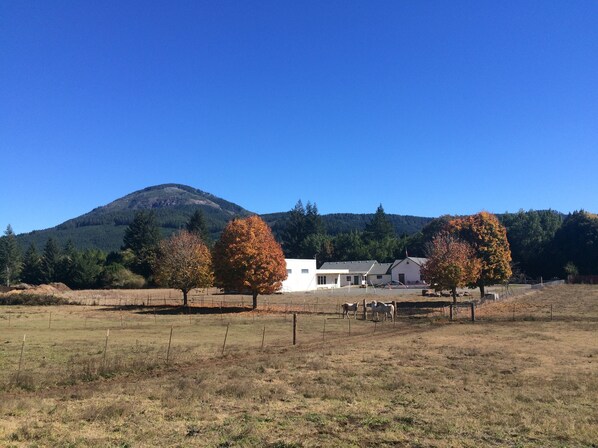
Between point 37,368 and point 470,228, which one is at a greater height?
point 470,228

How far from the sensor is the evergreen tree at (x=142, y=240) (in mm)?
98875

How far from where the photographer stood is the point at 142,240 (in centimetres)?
10581

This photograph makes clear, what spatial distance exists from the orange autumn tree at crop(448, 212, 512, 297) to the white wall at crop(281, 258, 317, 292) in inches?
1410

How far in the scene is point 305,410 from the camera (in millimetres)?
12422

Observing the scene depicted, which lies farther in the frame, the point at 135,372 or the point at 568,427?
the point at 135,372

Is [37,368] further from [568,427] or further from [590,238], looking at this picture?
[590,238]

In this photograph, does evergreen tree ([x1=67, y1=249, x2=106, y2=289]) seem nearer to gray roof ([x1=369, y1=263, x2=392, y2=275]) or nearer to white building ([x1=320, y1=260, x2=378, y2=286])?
white building ([x1=320, y1=260, x2=378, y2=286])

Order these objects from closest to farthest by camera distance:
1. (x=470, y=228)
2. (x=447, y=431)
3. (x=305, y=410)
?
1. (x=447, y=431)
2. (x=305, y=410)
3. (x=470, y=228)

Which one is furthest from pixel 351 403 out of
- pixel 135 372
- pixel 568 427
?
pixel 135 372

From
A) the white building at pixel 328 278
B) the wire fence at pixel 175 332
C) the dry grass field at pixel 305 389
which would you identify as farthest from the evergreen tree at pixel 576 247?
the dry grass field at pixel 305 389

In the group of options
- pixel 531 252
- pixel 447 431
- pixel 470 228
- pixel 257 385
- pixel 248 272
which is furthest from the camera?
pixel 531 252

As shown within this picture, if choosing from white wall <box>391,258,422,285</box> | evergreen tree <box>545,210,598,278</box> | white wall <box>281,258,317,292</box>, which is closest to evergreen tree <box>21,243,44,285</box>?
white wall <box>281,258,317,292</box>

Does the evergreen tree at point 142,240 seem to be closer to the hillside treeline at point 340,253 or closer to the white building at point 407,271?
the hillside treeline at point 340,253

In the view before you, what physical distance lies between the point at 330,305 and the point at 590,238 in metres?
73.5
